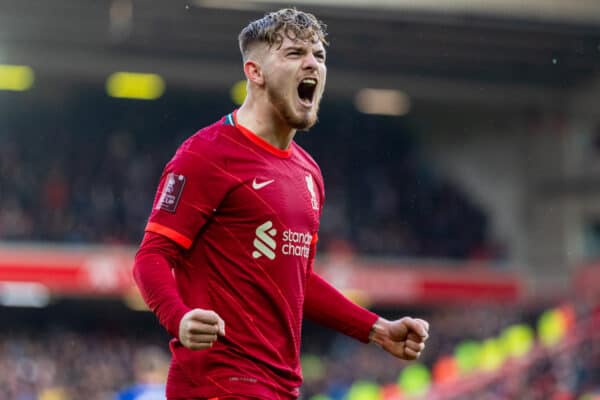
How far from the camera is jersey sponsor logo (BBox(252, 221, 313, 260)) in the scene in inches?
123

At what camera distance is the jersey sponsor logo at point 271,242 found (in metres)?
3.12

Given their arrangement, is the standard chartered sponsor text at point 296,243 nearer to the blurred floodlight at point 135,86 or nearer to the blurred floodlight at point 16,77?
the blurred floodlight at point 135,86

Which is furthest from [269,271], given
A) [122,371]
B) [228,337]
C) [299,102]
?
[122,371]

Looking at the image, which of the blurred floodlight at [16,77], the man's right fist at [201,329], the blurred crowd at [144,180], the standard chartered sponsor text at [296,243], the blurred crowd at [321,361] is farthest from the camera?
the blurred floodlight at [16,77]

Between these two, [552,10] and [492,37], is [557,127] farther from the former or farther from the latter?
[492,37]

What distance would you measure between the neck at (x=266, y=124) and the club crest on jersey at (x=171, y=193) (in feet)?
0.99

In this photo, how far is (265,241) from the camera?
3133 mm

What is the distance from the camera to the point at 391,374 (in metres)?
16.5

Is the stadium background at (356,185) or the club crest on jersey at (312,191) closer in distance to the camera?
the club crest on jersey at (312,191)

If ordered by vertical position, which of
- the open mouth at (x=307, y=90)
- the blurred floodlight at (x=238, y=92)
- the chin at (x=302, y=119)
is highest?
the open mouth at (x=307, y=90)

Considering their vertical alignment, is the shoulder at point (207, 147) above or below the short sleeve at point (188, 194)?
above

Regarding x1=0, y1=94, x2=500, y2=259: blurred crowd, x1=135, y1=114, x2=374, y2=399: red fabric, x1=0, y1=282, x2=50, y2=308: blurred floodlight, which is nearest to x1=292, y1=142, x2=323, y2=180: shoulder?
x1=135, y1=114, x2=374, y2=399: red fabric

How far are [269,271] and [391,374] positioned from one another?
13673 mm

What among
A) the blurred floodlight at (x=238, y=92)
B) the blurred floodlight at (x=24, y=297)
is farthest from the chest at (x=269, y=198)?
the blurred floodlight at (x=24, y=297)
